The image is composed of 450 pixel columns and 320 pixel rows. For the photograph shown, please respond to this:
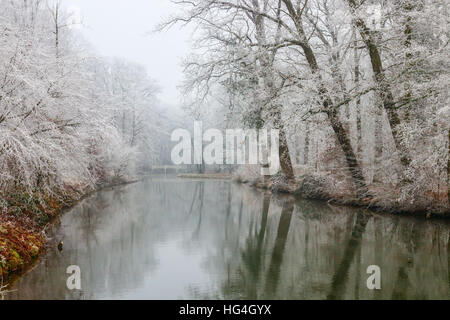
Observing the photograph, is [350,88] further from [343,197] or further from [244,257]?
[244,257]

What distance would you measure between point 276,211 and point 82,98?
784 cm

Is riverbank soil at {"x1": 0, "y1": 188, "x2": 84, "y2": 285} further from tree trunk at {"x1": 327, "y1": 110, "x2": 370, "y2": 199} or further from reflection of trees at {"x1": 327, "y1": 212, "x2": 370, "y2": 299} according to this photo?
tree trunk at {"x1": 327, "y1": 110, "x2": 370, "y2": 199}

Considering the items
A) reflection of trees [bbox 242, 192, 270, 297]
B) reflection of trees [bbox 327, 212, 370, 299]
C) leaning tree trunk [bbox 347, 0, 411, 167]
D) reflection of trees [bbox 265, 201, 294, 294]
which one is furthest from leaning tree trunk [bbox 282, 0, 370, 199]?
reflection of trees [bbox 242, 192, 270, 297]

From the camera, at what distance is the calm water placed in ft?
18.3

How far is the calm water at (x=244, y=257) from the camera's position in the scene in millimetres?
5566

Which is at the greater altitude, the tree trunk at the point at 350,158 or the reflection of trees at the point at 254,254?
the tree trunk at the point at 350,158

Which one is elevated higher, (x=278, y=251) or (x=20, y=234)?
(x=20, y=234)

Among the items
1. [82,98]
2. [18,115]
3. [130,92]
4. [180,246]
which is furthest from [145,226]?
[130,92]

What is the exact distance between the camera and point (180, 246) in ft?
28.3

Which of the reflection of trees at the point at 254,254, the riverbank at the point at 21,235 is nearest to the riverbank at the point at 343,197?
the reflection of trees at the point at 254,254

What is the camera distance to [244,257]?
7.64 m

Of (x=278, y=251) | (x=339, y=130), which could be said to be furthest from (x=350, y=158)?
(x=278, y=251)

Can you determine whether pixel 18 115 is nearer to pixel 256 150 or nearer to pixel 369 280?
pixel 369 280

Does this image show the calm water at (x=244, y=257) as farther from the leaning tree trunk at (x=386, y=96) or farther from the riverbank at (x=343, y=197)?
the leaning tree trunk at (x=386, y=96)
